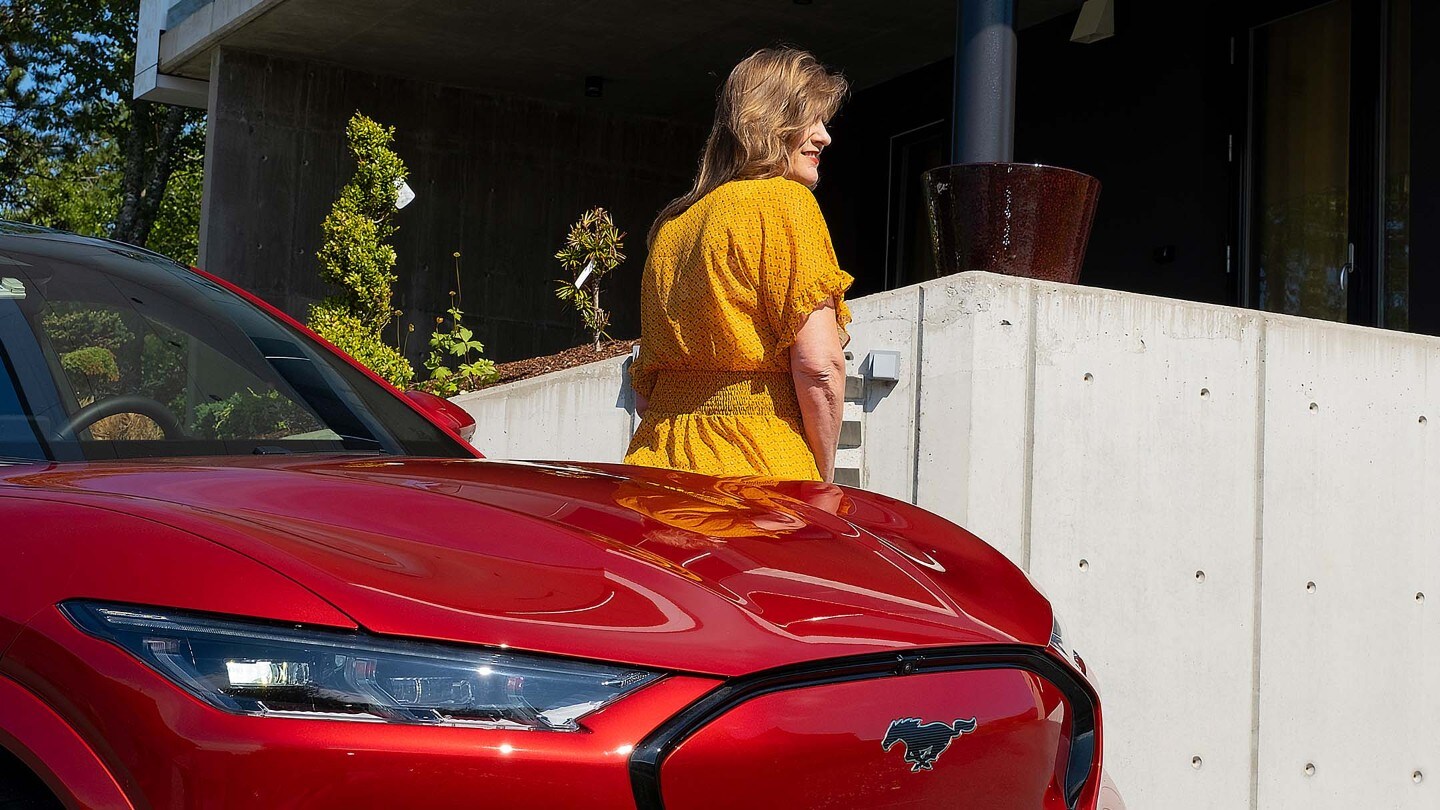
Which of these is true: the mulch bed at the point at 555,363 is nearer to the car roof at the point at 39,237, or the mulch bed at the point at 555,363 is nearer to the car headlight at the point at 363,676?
the car roof at the point at 39,237

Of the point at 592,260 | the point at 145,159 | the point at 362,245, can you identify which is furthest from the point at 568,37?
the point at 145,159

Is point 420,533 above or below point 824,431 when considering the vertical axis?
below

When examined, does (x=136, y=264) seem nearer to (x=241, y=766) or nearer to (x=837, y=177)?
(x=241, y=766)

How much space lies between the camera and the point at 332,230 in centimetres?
1205

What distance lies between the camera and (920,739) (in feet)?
5.34

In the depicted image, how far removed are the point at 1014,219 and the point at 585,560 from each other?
2.94 meters

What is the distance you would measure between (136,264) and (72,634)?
4.73 ft

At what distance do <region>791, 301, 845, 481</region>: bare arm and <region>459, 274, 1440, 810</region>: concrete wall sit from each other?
91 centimetres

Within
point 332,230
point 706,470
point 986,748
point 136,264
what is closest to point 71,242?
point 136,264

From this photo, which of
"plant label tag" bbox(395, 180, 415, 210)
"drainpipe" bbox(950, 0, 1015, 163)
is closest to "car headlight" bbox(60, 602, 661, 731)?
"drainpipe" bbox(950, 0, 1015, 163)

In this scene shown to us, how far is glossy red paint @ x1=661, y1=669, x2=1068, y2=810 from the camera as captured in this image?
1486mm

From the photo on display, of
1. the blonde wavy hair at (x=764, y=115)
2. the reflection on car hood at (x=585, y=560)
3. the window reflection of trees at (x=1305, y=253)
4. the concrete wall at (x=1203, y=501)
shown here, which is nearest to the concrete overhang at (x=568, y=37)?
the window reflection of trees at (x=1305, y=253)

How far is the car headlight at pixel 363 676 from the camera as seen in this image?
4.71 feet

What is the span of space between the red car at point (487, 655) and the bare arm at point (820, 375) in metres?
0.89
